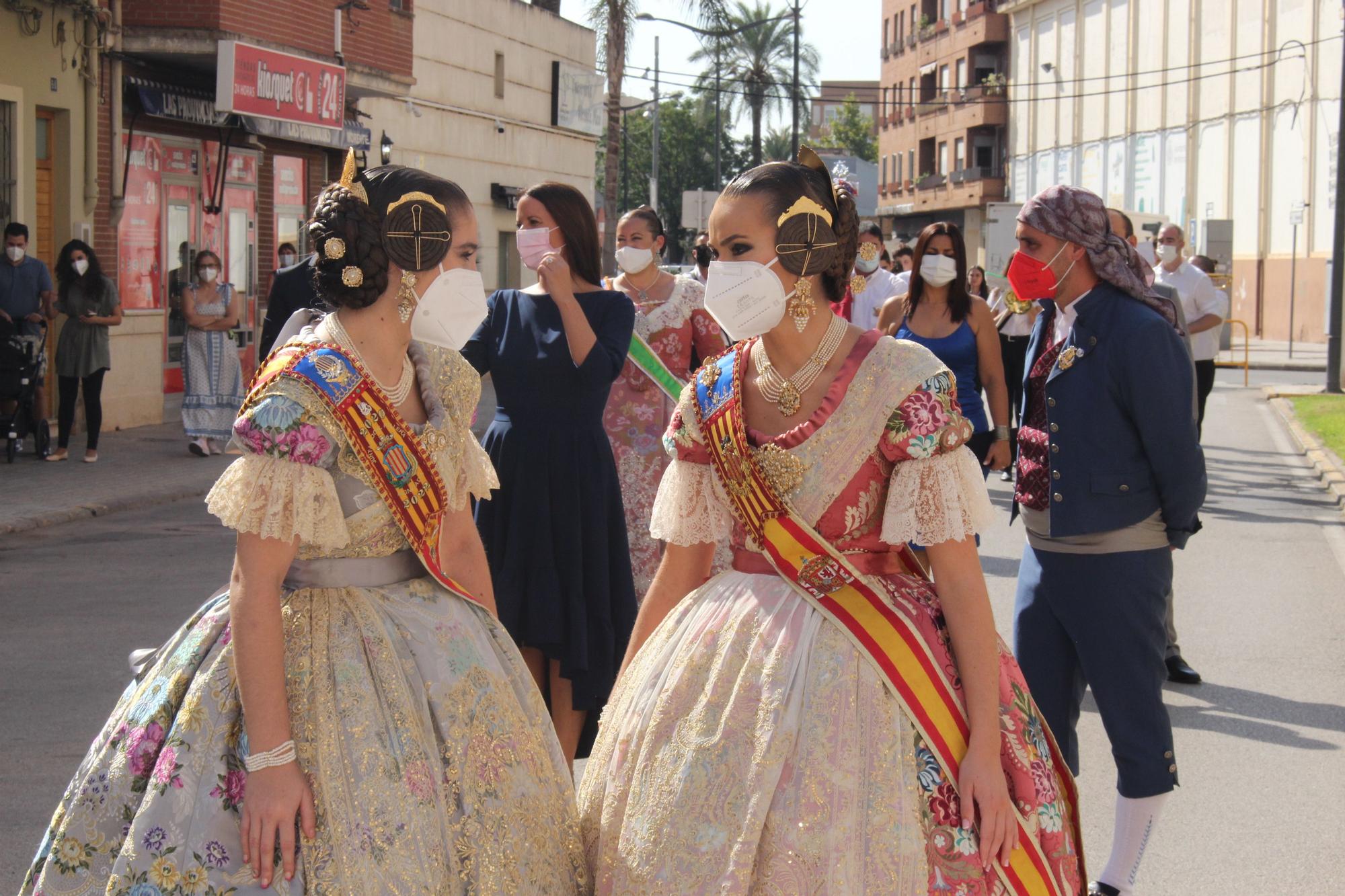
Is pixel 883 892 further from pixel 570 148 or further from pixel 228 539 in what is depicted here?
pixel 570 148

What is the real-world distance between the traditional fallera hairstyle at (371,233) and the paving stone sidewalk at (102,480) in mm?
8388

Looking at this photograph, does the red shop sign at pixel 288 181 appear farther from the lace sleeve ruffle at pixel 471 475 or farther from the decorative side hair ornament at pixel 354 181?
the decorative side hair ornament at pixel 354 181

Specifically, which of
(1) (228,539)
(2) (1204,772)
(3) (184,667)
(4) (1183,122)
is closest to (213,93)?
(1) (228,539)

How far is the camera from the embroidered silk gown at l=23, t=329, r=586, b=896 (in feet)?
8.90

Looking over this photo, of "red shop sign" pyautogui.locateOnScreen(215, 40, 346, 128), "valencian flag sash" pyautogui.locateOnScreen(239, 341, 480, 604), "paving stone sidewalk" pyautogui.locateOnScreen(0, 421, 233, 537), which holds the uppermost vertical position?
"red shop sign" pyautogui.locateOnScreen(215, 40, 346, 128)

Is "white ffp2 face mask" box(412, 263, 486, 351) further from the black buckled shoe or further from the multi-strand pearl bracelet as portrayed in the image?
the black buckled shoe

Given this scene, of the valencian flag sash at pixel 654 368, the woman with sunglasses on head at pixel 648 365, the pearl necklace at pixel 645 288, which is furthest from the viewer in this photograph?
the pearl necklace at pixel 645 288

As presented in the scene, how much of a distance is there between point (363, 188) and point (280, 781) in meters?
1.12

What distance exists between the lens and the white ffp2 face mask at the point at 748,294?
3.13 m

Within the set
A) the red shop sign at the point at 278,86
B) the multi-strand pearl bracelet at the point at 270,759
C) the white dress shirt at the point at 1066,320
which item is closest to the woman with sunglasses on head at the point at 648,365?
the white dress shirt at the point at 1066,320

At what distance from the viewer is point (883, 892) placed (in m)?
2.73

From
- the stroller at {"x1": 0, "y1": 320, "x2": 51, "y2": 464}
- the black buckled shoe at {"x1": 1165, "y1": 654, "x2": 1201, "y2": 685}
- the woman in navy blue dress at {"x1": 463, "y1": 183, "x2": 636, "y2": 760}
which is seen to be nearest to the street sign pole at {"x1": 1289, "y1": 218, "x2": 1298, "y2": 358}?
the stroller at {"x1": 0, "y1": 320, "x2": 51, "y2": 464}

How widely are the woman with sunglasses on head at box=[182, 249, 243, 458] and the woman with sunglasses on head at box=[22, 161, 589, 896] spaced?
12182 millimetres

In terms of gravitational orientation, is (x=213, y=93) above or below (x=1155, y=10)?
below
